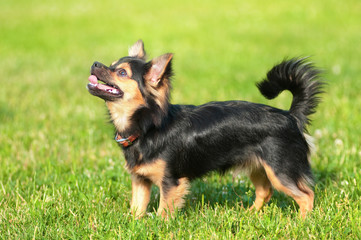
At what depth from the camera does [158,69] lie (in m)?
3.90

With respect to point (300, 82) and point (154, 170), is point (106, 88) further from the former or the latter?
point (300, 82)

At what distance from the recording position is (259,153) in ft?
13.0

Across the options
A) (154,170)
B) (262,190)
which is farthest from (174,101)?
(154,170)

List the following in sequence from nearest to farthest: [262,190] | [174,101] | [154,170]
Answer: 1. [154,170]
2. [262,190]
3. [174,101]

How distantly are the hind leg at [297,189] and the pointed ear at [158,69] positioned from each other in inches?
45.5

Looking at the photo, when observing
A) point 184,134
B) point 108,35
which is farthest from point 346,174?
point 108,35

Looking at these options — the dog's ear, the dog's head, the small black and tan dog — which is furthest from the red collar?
the dog's ear

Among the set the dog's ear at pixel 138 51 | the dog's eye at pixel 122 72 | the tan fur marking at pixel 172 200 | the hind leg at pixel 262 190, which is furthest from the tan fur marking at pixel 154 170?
the dog's ear at pixel 138 51

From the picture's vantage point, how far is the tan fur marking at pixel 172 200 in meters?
3.83

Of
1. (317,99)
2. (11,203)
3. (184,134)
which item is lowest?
(11,203)

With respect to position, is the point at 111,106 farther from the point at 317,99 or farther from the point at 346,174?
Answer: the point at 346,174

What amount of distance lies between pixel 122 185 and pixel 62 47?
1022cm

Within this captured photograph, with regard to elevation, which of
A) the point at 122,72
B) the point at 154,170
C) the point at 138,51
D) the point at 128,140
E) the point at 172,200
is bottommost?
the point at 172,200

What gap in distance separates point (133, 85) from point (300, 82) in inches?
58.7
